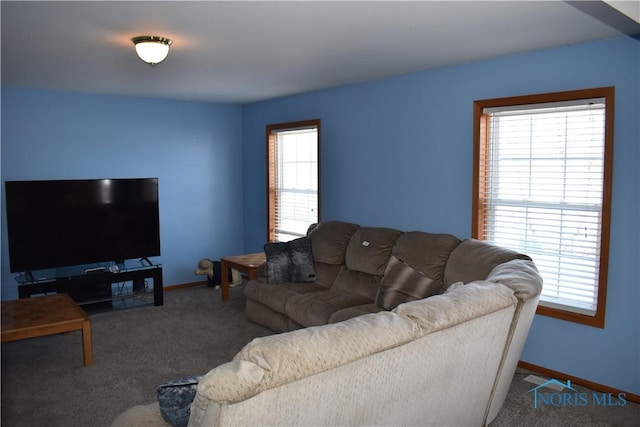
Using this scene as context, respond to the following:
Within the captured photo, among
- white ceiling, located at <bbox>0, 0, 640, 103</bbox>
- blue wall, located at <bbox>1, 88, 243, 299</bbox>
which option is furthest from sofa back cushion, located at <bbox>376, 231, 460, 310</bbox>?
blue wall, located at <bbox>1, 88, 243, 299</bbox>

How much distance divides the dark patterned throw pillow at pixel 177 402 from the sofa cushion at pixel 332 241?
9.49ft

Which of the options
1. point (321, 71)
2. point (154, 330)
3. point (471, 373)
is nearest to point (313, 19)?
point (321, 71)

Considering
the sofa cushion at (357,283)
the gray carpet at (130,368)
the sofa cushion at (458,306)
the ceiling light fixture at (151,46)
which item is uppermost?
the ceiling light fixture at (151,46)

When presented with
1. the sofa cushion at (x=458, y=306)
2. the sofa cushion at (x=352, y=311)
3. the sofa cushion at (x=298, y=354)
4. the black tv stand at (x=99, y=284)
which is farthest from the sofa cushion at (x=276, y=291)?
the sofa cushion at (x=298, y=354)

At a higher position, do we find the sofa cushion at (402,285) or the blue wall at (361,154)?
the blue wall at (361,154)

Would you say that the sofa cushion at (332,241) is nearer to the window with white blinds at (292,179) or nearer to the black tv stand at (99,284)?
the window with white blinds at (292,179)

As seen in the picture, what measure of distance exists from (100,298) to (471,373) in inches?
170

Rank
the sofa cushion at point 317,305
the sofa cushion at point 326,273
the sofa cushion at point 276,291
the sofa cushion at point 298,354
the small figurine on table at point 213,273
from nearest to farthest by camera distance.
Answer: the sofa cushion at point 298,354
the sofa cushion at point 317,305
the sofa cushion at point 276,291
the sofa cushion at point 326,273
the small figurine on table at point 213,273

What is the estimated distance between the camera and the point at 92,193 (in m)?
5.45

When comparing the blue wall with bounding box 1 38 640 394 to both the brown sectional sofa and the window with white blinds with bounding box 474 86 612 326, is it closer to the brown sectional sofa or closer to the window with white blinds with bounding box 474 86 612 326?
the window with white blinds with bounding box 474 86 612 326

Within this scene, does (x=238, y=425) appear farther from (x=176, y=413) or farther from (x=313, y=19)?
(x=313, y=19)

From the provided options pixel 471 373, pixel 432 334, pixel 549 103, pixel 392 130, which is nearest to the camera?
pixel 432 334

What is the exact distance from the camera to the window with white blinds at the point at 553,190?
3.49 meters

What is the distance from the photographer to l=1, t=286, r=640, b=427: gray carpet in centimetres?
318
